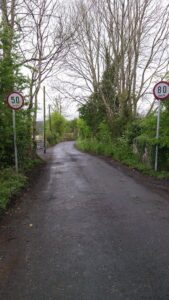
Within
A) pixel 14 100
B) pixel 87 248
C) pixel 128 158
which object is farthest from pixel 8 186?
pixel 128 158

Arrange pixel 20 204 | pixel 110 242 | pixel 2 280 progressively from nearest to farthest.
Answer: pixel 2 280 → pixel 110 242 → pixel 20 204

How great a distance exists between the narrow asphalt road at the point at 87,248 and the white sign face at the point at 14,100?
11.8ft

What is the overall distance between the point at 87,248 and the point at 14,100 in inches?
268

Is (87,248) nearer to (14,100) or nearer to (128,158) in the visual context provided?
(14,100)

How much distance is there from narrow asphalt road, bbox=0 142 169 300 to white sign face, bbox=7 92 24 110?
3.60 meters

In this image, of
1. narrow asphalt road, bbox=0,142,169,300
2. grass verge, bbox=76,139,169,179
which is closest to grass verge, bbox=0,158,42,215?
narrow asphalt road, bbox=0,142,169,300

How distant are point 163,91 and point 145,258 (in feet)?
24.6

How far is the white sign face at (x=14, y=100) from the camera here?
10023mm

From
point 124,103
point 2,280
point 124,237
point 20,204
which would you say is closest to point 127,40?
point 124,103

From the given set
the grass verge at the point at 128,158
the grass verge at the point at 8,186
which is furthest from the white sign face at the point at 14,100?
the grass verge at the point at 128,158

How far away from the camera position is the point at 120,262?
398cm

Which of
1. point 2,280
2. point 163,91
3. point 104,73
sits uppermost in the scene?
point 104,73

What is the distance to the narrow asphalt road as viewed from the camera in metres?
3.37

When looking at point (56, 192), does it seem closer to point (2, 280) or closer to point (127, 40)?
point (2, 280)
